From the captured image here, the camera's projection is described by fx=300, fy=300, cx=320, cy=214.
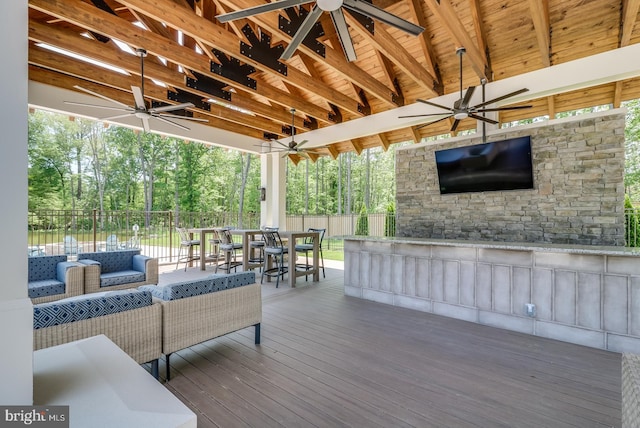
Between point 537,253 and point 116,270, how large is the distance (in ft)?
19.8

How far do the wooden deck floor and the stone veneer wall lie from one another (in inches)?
70.7

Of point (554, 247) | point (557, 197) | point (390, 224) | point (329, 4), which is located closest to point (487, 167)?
point (557, 197)

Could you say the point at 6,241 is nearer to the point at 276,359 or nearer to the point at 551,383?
the point at 276,359

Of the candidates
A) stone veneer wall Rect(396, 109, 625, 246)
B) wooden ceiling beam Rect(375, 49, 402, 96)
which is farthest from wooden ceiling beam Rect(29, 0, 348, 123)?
stone veneer wall Rect(396, 109, 625, 246)

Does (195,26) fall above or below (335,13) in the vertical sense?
above

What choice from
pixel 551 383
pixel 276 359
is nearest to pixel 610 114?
pixel 551 383

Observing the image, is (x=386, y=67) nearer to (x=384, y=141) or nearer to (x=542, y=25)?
(x=542, y=25)

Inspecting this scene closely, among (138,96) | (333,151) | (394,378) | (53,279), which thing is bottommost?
(394,378)

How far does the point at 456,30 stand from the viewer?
371 centimetres

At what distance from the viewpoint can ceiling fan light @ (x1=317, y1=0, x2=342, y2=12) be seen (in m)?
2.23

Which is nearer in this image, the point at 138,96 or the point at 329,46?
the point at 138,96

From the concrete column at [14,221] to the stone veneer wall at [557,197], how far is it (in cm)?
540

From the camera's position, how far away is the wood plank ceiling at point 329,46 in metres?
3.63

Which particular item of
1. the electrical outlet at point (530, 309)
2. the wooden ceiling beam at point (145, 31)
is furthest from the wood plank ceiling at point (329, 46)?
the electrical outlet at point (530, 309)
